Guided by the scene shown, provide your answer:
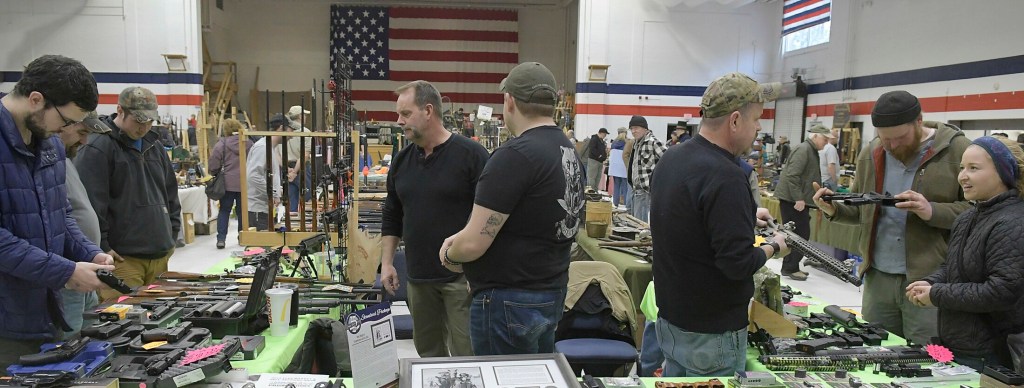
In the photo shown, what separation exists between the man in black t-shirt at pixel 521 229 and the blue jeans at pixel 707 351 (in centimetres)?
45

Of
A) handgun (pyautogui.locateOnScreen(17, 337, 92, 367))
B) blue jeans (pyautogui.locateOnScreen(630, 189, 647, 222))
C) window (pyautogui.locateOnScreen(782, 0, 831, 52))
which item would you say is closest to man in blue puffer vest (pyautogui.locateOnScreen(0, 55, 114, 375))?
handgun (pyautogui.locateOnScreen(17, 337, 92, 367))

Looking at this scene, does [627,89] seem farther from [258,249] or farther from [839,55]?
[258,249]

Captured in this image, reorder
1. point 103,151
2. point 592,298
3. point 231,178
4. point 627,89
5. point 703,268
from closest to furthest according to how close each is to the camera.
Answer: point 703,268 < point 103,151 < point 592,298 < point 231,178 < point 627,89

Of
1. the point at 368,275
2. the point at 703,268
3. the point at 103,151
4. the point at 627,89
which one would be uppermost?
the point at 627,89

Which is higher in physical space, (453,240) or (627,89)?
(627,89)

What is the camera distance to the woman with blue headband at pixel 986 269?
241 centimetres

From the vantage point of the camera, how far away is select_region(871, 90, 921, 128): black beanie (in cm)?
293

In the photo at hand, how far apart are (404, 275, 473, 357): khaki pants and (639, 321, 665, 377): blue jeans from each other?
82cm

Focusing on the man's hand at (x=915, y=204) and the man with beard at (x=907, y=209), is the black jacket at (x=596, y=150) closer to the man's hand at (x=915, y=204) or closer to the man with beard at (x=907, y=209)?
the man with beard at (x=907, y=209)

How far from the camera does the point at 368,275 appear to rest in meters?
4.29

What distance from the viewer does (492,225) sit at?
2180 mm

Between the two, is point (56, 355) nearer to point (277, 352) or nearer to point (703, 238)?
point (277, 352)

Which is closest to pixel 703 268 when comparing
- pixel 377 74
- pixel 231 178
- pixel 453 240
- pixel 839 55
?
pixel 453 240

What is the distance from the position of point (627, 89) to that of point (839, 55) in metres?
4.41
